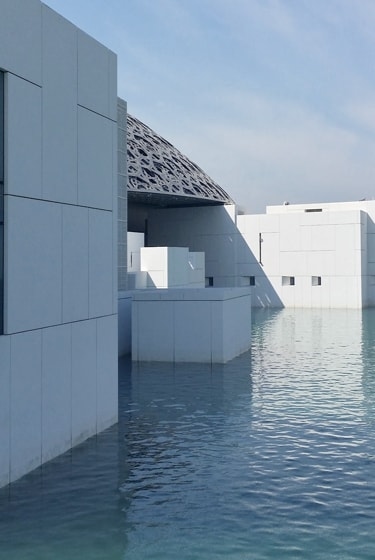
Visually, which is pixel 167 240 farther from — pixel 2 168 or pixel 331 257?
pixel 2 168

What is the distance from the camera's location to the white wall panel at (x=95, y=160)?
12945 mm

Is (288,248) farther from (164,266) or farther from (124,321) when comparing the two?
(124,321)

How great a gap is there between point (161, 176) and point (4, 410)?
115ft

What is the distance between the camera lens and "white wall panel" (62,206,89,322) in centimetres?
1232

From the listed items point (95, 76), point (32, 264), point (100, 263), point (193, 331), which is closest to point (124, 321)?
point (193, 331)

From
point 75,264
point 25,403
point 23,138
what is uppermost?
point 23,138

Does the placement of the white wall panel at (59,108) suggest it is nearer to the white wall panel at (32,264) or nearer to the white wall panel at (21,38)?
the white wall panel at (21,38)

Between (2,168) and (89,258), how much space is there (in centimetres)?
325

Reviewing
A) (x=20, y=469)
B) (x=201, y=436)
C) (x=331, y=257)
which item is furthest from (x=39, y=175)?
(x=331, y=257)

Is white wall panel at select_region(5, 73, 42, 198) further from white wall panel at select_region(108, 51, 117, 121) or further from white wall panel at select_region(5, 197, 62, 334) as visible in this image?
white wall panel at select_region(108, 51, 117, 121)

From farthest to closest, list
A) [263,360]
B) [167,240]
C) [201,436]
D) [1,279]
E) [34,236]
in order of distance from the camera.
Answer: [167,240] < [263,360] < [201,436] < [34,236] < [1,279]

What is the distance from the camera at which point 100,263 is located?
13.7 m

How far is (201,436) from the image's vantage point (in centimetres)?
1311

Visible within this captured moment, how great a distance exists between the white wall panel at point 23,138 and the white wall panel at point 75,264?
4.05 ft
